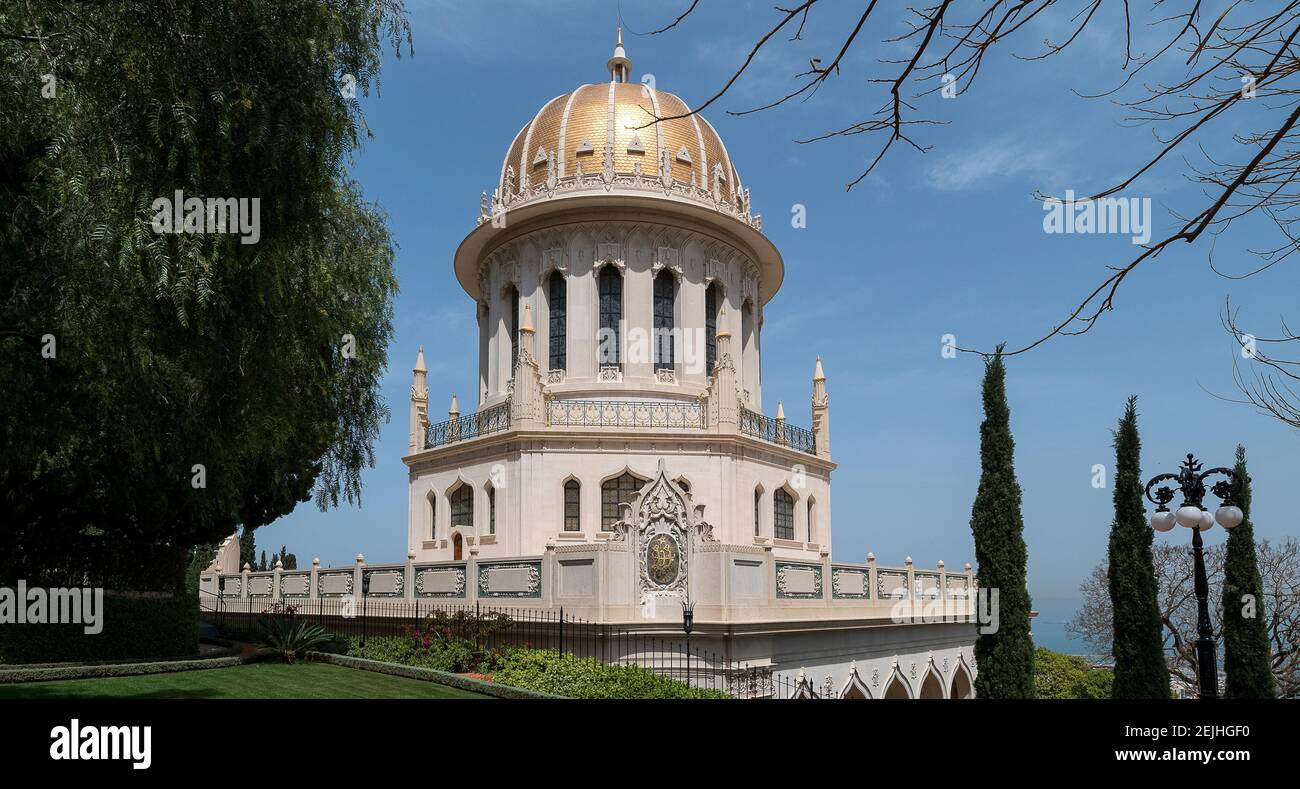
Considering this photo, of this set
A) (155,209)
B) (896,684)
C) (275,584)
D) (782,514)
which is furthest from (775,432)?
(155,209)

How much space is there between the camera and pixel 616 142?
107ft

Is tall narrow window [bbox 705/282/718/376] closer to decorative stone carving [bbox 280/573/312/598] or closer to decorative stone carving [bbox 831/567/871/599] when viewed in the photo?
decorative stone carving [bbox 831/567/871/599]

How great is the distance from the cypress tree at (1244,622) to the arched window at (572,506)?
17.1 m

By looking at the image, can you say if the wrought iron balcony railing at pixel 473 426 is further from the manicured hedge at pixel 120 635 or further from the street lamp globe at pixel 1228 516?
the street lamp globe at pixel 1228 516

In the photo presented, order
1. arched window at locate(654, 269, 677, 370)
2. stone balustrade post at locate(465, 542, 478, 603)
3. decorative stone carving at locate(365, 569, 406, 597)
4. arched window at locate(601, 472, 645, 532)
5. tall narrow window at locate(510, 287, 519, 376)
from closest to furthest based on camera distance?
stone balustrade post at locate(465, 542, 478, 603) < decorative stone carving at locate(365, 569, 406, 597) < arched window at locate(601, 472, 645, 532) < arched window at locate(654, 269, 677, 370) < tall narrow window at locate(510, 287, 519, 376)

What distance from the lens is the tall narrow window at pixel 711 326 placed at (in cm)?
3294

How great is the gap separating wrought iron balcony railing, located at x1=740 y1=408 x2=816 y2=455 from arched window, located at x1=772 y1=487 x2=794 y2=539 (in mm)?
1630

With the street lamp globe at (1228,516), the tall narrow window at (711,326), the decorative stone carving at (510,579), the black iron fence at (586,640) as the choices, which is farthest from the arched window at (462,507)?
the street lamp globe at (1228,516)

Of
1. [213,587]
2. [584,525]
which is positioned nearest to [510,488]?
[584,525]

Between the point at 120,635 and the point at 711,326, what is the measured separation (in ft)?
66.0

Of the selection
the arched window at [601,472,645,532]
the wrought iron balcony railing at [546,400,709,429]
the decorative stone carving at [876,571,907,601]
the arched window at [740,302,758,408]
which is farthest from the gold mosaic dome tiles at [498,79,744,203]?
the decorative stone carving at [876,571,907,601]

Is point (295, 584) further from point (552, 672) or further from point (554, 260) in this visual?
point (554, 260)

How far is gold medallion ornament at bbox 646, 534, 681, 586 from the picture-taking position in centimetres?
1970
